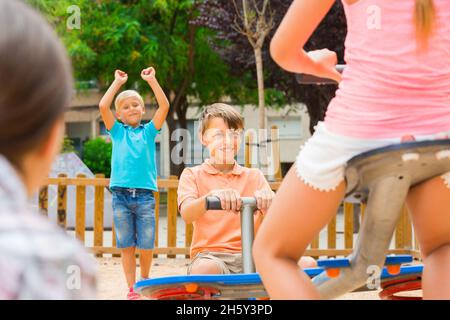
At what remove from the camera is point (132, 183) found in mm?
6234

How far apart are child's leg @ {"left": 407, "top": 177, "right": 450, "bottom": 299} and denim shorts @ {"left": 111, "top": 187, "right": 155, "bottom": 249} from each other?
406 centimetres

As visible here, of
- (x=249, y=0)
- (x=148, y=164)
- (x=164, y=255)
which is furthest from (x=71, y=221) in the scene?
(x=148, y=164)

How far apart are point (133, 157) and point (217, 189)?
2.55 m

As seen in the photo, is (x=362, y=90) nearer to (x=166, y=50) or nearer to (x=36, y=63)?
(x=36, y=63)

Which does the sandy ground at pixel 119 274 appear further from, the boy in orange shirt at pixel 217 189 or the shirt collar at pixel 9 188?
the shirt collar at pixel 9 188

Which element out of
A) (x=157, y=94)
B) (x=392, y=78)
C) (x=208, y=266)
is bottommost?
(x=208, y=266)

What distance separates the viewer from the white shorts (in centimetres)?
210

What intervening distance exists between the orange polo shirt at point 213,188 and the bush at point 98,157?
741 inches

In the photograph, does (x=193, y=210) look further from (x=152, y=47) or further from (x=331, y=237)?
(x=152, y=47)

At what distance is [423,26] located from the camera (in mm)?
2166

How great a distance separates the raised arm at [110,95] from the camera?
5.86m

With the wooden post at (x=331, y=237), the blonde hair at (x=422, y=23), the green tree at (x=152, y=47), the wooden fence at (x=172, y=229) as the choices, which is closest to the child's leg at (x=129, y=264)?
the wooden fence at (x=172, y=229)

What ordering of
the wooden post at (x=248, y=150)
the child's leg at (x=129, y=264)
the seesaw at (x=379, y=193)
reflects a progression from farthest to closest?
1. the wooden post at (x=248, y=150)
2. the child's leg at (x=129, y=264)
3. the seesaw at (x=379, y=193)

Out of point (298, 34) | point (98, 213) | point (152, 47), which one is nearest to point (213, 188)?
point (298, 34)
